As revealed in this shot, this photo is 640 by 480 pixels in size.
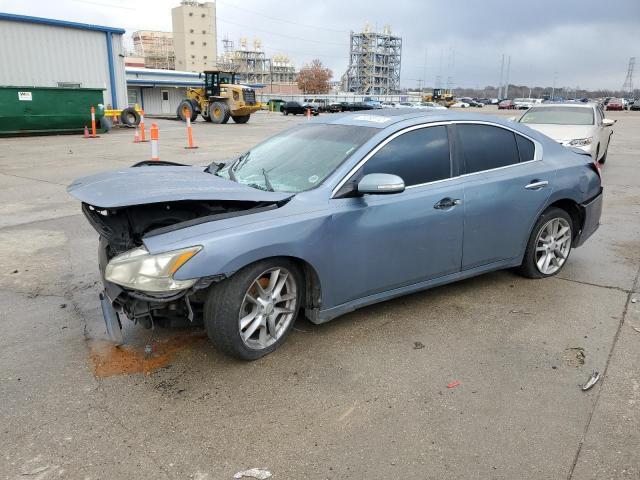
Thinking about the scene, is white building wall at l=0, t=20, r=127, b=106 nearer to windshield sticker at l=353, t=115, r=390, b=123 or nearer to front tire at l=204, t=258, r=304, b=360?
windshield sticker at l=353, t=115, r=390, b=123

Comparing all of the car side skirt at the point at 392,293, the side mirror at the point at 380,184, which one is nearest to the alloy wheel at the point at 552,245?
the car side skirt at the point at 392,293

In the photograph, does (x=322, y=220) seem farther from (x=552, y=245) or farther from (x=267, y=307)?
(x=552, y=245)

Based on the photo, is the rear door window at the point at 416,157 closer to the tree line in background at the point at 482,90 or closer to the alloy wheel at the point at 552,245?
the alloy wheel at the point at 552,245

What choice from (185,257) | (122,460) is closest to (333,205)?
(185,257)

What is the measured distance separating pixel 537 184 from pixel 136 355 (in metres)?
3.54

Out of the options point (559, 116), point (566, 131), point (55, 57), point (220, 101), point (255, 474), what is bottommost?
point (255, 474)

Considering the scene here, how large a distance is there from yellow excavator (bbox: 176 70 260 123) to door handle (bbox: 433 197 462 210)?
2779cm

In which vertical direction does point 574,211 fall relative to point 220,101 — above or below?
below

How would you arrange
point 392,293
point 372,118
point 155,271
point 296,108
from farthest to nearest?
point 296,108 → point 372,118 → point 392,293 → point 155,271

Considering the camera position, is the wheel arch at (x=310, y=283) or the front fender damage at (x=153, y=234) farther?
the wheel arch at (x=310, y=283)

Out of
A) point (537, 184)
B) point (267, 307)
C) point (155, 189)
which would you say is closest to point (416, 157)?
point (537, 184)

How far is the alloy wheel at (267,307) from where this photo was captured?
336 centimetres

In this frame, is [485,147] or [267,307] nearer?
[267,307]

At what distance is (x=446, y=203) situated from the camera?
4.03 meters
